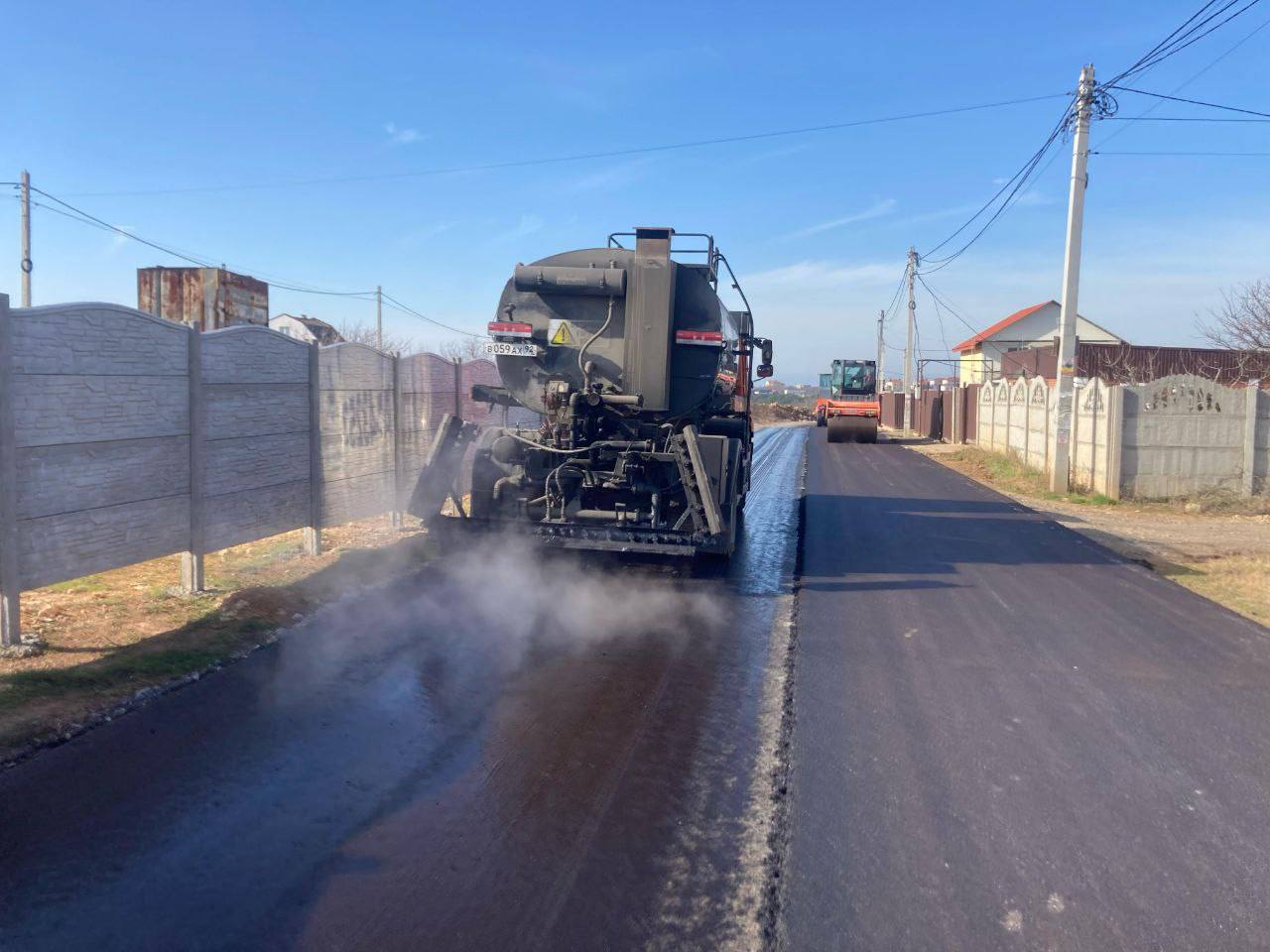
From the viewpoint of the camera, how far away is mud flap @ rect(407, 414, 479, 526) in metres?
9.14

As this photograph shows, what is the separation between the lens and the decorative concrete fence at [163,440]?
6.03 metres

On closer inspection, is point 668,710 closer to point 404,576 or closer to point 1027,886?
point 1027,886

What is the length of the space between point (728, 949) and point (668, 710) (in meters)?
2.42

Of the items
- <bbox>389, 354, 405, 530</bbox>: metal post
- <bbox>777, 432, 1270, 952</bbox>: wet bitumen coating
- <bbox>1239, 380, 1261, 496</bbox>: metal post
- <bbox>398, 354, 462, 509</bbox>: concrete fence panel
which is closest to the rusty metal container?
<bbox>398, 354, 462, 509</bbox>: concrete fence panel

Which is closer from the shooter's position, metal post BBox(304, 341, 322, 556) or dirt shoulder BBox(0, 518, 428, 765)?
dirt shoulder BBox(0, 518, 428, 765)

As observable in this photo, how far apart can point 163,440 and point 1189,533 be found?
13.0m

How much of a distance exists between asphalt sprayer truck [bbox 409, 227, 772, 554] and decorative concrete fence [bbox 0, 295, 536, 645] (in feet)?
4.86

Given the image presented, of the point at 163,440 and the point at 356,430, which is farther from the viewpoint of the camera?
the point at 356,430

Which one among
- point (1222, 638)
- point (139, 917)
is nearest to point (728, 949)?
point (139, 917)

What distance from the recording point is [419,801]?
14.0 ft

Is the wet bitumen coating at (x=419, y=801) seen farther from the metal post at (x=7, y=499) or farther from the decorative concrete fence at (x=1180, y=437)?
the decorative concrete fence at (x=1180, y=437)

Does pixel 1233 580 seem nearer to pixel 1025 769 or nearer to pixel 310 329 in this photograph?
pixel 1025 769

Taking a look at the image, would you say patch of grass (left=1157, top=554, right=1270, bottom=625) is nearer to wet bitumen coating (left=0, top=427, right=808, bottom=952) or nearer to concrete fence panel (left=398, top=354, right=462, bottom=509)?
wet bitumen coating (left=0, top=427, right=808, bottom=952)

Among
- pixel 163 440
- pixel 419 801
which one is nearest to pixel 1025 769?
pixel 419 801
